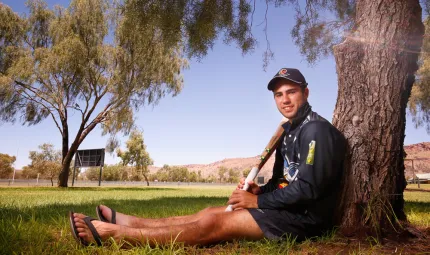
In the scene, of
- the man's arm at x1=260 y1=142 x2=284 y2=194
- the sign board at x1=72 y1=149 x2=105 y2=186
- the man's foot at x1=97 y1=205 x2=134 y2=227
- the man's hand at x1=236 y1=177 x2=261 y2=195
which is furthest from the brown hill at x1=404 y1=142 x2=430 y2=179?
the man's foot at x1=97 y1=205 x2=134 y2=227

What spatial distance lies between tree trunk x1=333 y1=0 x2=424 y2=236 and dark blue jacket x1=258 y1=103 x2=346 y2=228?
29 centimetres

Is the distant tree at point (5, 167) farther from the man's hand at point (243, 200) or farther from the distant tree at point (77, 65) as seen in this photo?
the man's hand at point (243, 200)

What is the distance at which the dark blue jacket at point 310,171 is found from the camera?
1.98 meters

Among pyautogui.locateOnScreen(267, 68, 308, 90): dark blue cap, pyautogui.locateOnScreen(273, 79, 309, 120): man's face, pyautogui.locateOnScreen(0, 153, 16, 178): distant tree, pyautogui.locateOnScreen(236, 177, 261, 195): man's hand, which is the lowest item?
pyautogui.locateOnScreen(0, 153, 16, 178): distant tree

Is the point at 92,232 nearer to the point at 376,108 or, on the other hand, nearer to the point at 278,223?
the point at 278,223

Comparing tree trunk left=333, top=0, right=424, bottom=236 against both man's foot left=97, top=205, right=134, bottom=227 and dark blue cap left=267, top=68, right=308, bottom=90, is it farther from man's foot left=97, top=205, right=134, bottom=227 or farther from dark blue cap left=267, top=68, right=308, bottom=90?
man's foot left=97, top=205, right=134, bottom=227

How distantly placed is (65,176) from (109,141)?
3751 mm

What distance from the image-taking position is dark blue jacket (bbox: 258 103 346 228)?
1.98 m

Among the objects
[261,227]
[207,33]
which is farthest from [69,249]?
[207,33]

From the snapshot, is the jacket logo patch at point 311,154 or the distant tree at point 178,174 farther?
the distant tree at point 178,174

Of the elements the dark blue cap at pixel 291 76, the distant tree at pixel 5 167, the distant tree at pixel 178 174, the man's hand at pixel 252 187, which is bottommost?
the distant tree at pixel 178 174

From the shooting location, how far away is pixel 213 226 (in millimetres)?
2080

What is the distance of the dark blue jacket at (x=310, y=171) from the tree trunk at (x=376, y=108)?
0.29 metres

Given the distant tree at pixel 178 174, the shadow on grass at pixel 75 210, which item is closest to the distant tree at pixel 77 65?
the shadow on grass at pixel 75 210
